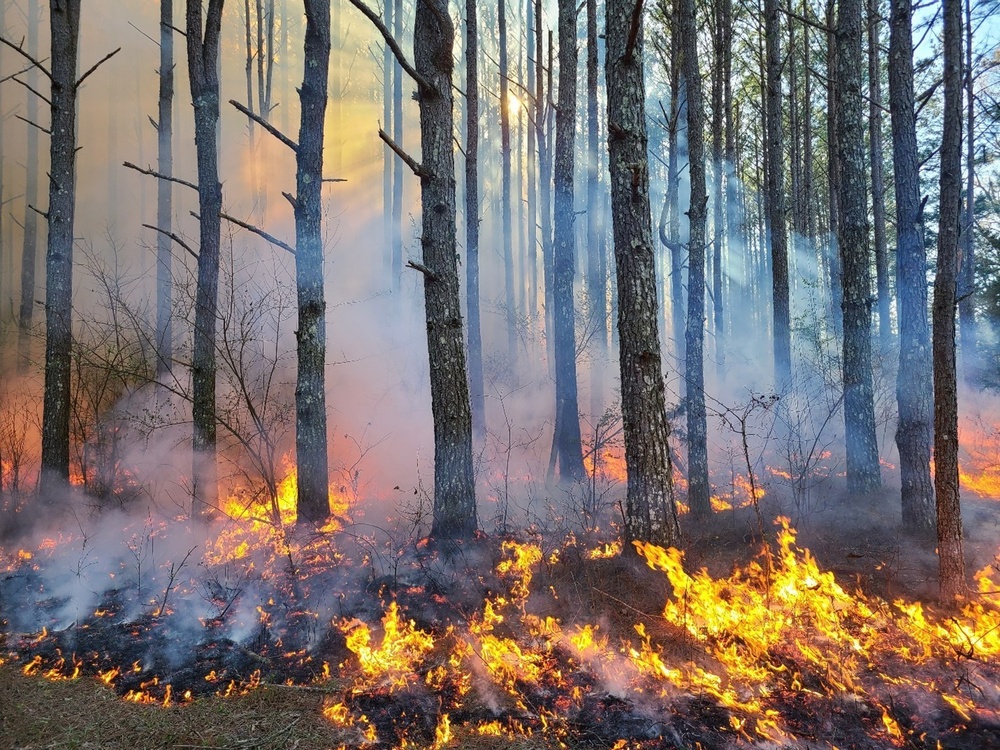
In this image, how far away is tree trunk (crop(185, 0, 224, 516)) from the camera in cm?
729

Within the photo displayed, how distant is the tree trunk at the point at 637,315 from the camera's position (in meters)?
5.09

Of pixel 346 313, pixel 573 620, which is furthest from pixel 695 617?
pixel 346 313

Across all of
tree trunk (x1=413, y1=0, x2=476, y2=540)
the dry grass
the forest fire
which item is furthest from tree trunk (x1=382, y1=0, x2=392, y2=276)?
the dry grass

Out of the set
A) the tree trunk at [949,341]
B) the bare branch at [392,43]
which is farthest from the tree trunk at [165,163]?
the tree trunk at [949,341]

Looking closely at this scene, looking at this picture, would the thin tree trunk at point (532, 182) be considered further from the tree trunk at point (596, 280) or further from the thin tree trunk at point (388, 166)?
the thin tree trunk at point (388, 166)

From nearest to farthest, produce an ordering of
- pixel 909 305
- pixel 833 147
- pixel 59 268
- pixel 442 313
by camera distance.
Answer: pixel 442 313, pixel 909 305, pixel 59 268, pixel 833 147

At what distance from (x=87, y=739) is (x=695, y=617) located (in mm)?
4624

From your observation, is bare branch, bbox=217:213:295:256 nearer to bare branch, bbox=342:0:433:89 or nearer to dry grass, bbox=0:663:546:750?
bare branch, bbox=342:0:433:89

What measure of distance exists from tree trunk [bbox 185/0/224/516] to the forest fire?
1.67 metres

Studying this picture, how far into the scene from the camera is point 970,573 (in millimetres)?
4859

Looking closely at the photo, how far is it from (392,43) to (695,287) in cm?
526

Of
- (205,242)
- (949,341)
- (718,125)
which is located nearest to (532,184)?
(718,125)

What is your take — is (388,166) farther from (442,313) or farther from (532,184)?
(442,313)

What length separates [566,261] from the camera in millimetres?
10156
